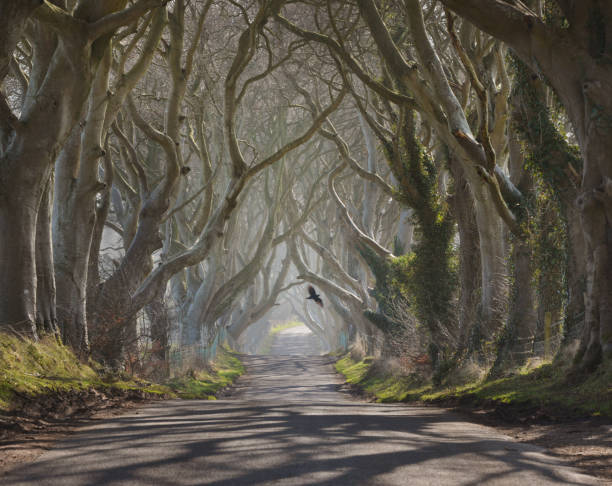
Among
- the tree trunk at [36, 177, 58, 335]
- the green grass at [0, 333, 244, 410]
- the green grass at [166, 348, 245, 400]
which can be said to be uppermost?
the tree trunk at [36, 177, 58, 335]

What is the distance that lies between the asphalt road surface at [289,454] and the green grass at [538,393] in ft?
3.47

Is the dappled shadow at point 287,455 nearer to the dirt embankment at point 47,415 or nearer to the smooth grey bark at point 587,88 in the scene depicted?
the dirt embankment at point 47,415

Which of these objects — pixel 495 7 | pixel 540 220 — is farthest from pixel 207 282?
pixel 495 7

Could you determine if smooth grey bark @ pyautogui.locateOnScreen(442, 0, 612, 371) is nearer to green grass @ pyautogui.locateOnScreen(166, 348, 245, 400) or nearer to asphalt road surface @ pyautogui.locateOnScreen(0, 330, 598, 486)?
asphalt road surface @ pyautogui.locateOnScreen(0, 330, 598, 486)

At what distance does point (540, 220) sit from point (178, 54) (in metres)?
7.89

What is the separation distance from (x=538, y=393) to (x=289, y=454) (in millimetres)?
4422

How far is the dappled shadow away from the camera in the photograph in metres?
4.21

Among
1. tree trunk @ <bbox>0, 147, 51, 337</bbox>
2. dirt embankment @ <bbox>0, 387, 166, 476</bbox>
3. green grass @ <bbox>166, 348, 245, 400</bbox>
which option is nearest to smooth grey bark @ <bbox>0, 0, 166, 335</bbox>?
tree trunk @ <bbox>0, 147, 51, 337</bbox>

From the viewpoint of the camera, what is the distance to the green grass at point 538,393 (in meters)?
6.96

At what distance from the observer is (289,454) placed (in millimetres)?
4918

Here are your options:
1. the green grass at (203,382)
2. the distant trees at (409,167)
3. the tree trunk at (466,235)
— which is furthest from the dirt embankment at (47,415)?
the tree trunk at (466,235)

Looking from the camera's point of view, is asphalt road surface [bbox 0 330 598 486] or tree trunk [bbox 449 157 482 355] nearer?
asphalt road surface [bbox 0 330 598 486]

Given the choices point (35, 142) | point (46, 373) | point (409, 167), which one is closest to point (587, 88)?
point (409, 167)

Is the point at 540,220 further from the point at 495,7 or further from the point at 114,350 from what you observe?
the point at 114,350
